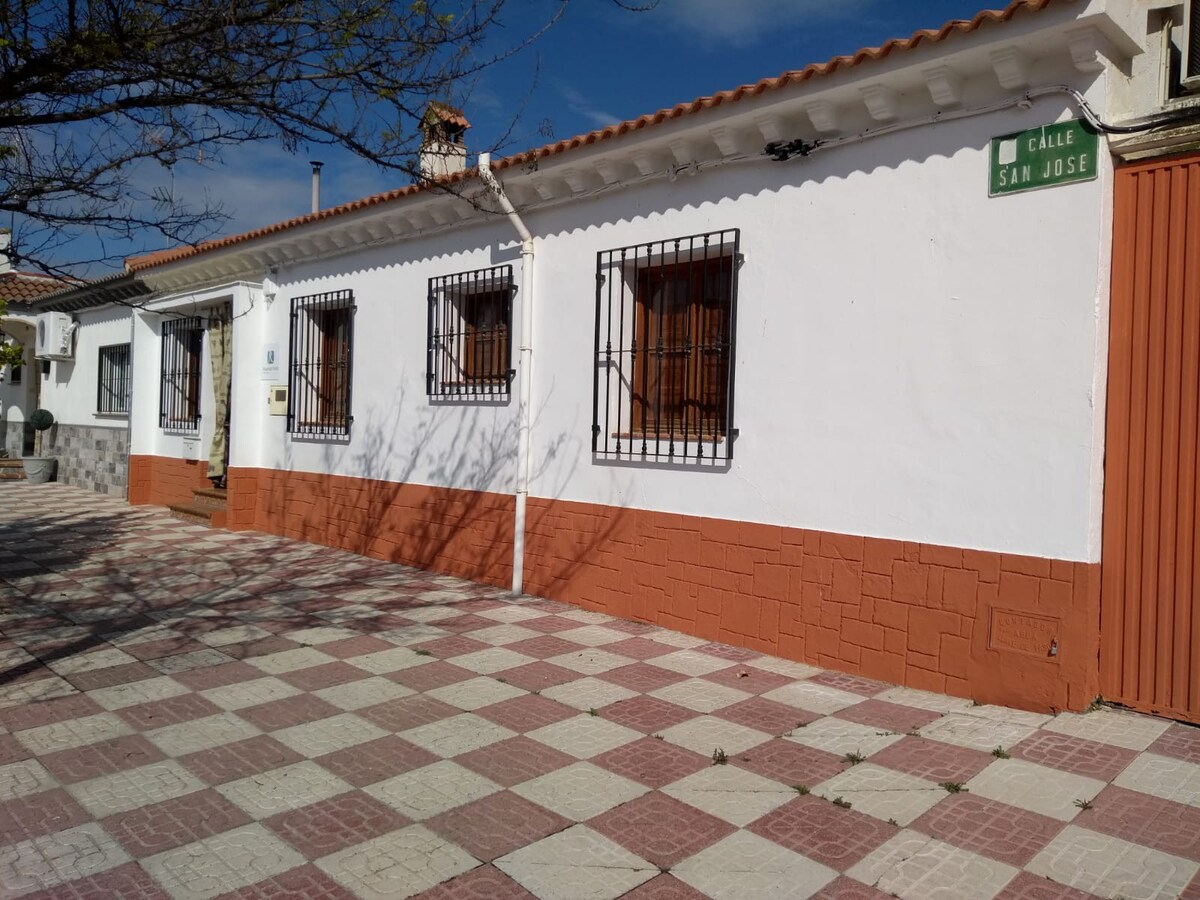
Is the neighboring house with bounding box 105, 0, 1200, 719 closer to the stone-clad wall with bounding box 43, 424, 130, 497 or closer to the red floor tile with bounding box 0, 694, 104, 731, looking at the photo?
the red floor tile with bounding box 0, 694, 104, 731

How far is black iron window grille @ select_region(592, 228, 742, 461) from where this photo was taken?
5.94 meters

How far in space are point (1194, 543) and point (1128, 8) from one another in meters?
2.56

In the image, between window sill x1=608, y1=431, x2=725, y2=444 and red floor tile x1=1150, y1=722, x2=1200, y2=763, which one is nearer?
red floor tile x1=1150, y1=722, x2=1200, y2=763

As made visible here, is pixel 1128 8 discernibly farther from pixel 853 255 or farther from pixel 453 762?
pixel 453 762

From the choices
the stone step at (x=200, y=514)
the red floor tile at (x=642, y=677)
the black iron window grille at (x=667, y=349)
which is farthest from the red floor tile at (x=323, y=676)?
the stone step at (x=200, y=514)

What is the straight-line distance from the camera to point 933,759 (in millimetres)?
3807

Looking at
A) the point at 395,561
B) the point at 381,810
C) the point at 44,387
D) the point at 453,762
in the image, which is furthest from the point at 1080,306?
the point at 44,387

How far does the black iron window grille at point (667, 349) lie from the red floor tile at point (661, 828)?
2.82 meters

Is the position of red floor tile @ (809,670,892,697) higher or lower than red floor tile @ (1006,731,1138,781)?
lower

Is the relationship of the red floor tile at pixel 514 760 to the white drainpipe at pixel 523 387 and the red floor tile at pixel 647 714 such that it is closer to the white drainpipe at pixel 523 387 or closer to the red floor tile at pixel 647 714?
the red floor tile at pixel 647 714

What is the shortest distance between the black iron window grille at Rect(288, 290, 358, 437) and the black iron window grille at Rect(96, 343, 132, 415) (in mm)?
5384

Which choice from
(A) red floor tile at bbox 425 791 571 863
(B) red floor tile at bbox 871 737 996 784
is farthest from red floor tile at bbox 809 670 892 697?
(A) red floor tile at bbox 425 791 571 863

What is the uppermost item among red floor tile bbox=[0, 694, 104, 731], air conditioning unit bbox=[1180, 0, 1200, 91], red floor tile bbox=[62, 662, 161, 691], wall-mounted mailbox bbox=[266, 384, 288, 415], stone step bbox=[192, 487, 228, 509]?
air conditioning unit bbox=[1180, 0, 1200, 91]

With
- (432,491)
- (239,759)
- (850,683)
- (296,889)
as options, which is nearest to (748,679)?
(850,683)
